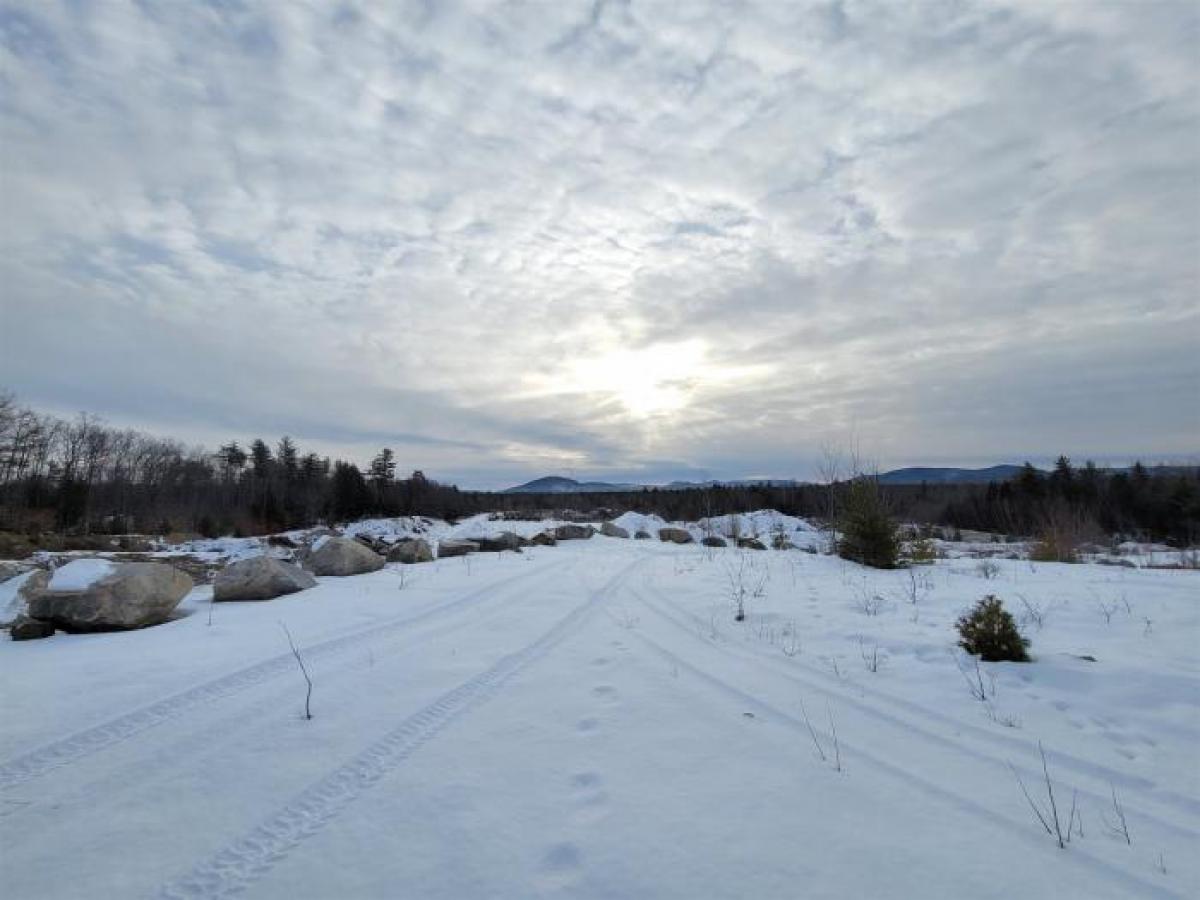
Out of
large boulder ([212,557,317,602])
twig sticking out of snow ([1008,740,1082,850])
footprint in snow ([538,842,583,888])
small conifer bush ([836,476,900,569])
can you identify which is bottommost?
footprint in snow ([538,842,583,888])

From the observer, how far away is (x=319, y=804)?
3.10 m

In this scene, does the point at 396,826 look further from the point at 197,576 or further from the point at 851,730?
the point at 197,576

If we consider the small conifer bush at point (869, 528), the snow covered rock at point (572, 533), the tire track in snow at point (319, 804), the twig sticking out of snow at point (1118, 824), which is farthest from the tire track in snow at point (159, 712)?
the snow covered rock at point (572, 533)

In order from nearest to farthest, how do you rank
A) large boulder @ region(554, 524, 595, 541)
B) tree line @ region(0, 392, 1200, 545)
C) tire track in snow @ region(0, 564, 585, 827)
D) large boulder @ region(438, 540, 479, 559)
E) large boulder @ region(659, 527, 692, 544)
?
tire track in snow @ region(0, 564, 585, 827) < large boulder @ region(438, 540, 479, 559) < large boulder @ region(554, 524, 595, 541) < large boulder @ region(659, 527, 692, 544) < tree line @ region(0, 392, 1200, 545)

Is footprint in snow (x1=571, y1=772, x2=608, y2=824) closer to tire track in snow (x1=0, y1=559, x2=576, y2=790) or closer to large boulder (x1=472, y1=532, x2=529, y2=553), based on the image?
tire track in snow (x1=0, y1=559, x2=576, y2=790)

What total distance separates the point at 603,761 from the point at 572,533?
21.1m

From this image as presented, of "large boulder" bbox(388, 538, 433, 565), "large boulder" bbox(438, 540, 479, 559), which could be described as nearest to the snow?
"large boulder" bbox(388, 538, 433, 565)

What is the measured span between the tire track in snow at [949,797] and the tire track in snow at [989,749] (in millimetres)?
561

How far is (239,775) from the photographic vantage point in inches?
133

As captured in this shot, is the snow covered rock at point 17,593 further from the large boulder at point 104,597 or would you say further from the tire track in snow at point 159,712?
the tire track in snow at point 159,712

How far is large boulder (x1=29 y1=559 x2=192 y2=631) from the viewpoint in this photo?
23.8ft

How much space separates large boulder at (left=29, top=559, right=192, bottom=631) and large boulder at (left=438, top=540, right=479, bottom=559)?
879cm

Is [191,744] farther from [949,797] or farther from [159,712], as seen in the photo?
[949,797]

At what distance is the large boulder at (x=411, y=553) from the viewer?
1458 cm
